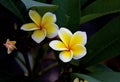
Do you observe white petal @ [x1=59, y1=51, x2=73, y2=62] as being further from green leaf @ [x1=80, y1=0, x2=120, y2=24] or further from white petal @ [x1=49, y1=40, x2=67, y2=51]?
green leaf @ [x1=80, y1=0, x2=120, y2=24]

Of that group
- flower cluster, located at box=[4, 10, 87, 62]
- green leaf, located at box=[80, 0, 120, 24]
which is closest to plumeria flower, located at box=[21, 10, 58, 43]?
flower cluster, located at box=[4, 10, 87, 62]

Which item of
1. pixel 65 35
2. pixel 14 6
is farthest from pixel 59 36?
pixel 14 6

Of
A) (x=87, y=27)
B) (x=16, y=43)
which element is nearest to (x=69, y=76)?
(x=16, y=43)

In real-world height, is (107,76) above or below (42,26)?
below

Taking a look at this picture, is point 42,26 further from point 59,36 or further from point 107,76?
point 107,76

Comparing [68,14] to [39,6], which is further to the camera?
[68,14]
